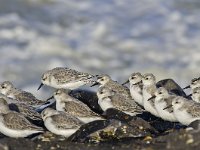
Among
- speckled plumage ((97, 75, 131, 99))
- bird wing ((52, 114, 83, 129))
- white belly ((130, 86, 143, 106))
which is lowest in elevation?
bird wing ((52, 114, 83, 129))

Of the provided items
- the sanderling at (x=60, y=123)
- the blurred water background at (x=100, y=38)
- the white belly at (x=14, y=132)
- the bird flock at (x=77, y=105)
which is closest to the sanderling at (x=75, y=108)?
the bird flock at (x=77, y=105)

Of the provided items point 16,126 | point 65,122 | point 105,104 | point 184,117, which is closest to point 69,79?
point 105,104

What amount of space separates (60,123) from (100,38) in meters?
21.6

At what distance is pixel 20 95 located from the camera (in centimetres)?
1456

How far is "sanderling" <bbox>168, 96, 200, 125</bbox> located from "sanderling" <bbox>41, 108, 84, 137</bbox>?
173cm

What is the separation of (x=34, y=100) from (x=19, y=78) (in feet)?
44.9

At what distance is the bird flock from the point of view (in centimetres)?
1227

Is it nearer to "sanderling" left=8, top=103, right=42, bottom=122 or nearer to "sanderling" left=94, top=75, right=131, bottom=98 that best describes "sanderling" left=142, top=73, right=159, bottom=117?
"sanderling" left=94, top=75, right=131, bottom=98

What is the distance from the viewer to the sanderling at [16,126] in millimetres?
12156

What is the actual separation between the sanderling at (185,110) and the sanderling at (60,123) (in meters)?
1.73

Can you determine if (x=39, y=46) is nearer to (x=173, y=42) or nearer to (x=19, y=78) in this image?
(x=19, y=78)

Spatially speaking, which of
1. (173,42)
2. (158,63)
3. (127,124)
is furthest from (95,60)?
(127,124)

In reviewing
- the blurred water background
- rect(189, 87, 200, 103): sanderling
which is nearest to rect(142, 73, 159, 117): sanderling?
rect(189, 87, 200, 103): sanderling

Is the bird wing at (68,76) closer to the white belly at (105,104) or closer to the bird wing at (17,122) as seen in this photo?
the white belly at (105,104)
